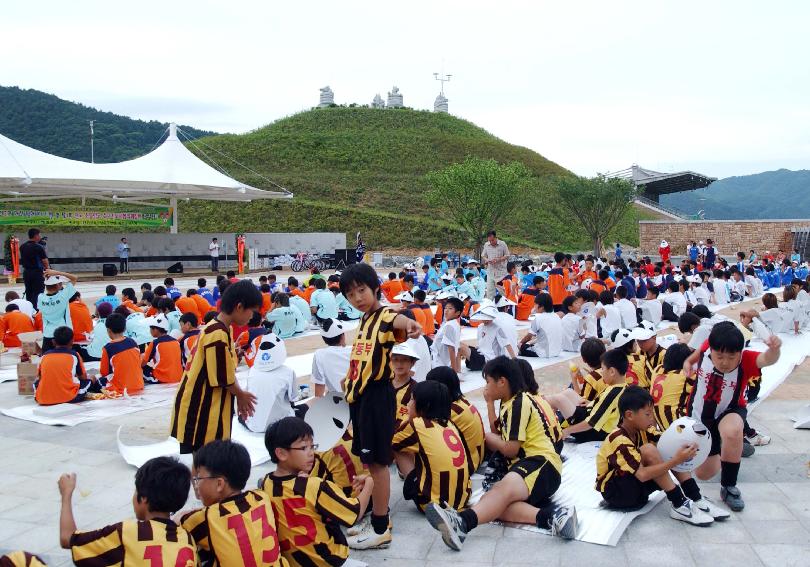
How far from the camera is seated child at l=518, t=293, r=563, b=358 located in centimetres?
981

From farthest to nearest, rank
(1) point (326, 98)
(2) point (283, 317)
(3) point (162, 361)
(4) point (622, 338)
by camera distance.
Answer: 1. (1) point (326, 98)
2. (2) point (283, 317)
3. (3) point (162, 361)
4. (4) point (622, 338)

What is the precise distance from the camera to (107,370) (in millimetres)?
7609

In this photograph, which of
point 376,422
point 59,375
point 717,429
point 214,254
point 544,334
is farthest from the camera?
point 214,254

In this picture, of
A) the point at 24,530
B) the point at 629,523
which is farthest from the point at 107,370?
the point at 629,523

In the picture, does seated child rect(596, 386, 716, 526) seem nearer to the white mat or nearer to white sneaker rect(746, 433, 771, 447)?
white sneaker rect(746, 433, 771, 447)

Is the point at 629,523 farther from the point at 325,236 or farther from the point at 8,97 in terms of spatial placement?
the point at 8,97

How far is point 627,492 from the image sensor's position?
14.3 feet

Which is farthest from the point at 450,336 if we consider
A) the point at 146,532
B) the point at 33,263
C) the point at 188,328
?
the point at 33,263

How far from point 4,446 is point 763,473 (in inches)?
237

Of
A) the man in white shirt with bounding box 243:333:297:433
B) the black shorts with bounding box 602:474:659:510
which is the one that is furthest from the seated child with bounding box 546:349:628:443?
the man in white shirt with bounding box 243:333:297:433

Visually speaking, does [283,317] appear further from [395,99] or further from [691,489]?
[395,99]

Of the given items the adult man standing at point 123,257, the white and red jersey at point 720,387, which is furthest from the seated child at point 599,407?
the adult man standing at point 123,257

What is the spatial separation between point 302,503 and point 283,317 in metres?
8.05

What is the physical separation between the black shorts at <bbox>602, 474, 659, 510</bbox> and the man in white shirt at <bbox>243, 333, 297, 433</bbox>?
8.62ft
